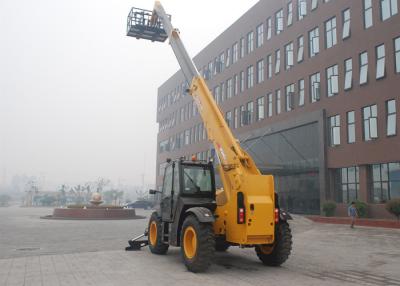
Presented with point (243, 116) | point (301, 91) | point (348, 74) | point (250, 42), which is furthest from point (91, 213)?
point (250, 42)

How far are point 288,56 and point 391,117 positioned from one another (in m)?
12.8

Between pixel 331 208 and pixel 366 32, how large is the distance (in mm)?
12261

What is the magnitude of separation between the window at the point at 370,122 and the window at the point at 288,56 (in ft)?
32.2

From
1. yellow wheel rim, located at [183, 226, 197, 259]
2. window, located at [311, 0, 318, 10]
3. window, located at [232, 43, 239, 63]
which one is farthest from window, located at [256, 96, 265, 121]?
yellow wheel rim, located at [183, 226, 197, 259]

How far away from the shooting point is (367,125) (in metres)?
27.7

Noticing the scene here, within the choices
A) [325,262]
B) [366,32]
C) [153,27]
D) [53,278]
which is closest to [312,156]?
[366,32]

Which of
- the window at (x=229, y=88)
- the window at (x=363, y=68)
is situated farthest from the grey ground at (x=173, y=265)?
the window at (x=229, y=88)

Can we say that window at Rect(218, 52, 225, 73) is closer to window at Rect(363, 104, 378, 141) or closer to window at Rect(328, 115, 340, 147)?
window at Rect(328, 115, 340, 147)

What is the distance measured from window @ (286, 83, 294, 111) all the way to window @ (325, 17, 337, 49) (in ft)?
16.4

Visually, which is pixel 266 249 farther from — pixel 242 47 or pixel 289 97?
pixel 242 47

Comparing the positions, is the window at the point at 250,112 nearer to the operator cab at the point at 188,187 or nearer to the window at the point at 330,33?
the window at the point at 330,33

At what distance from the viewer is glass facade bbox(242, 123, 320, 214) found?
3241 centimetres

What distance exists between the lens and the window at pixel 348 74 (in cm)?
2929

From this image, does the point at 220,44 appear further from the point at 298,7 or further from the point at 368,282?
the point at 368,282
